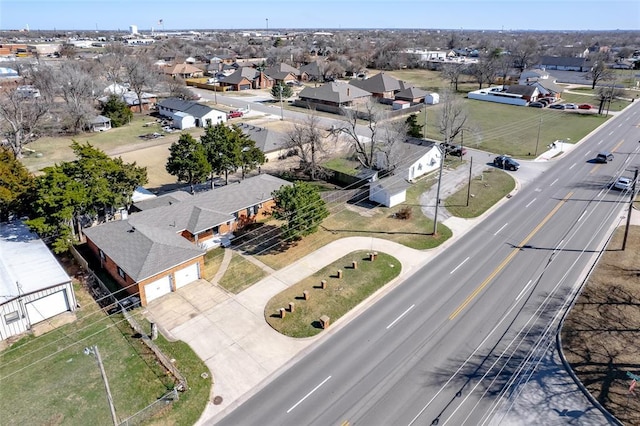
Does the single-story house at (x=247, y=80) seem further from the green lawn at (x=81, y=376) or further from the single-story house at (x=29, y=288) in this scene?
the green lawn at (x=81, y=376)

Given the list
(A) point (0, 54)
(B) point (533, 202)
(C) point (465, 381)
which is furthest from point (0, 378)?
(A) point (0, 54)

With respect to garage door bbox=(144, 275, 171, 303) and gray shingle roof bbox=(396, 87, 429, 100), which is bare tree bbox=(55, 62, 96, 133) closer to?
garage door bbox=(144, 275, 171, 303)

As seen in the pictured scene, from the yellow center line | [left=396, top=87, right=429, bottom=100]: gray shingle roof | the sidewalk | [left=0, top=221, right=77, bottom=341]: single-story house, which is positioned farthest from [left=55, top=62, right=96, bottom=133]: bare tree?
the yellow center line

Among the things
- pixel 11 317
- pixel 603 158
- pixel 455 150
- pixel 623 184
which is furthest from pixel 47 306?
pixel 603 158

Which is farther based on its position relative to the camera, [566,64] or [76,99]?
[566,64]

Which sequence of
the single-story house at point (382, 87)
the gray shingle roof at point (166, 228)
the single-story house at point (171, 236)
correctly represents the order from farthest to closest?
the single-story house at point (382, 87)
the gray shingle roof at point (166, 228)
the single-story house at point (171, 236)

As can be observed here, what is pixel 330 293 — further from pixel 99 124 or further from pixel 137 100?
pixel 137 100

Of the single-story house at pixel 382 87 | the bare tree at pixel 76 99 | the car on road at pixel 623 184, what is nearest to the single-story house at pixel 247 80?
the single-story house at pixel 382 87
